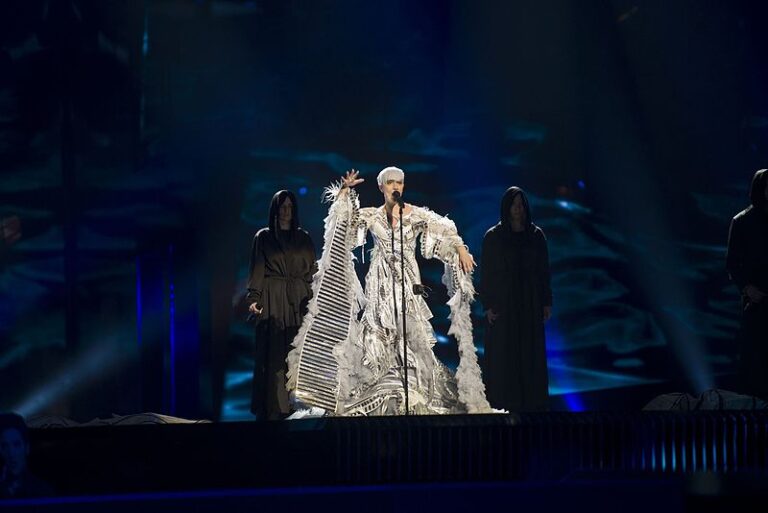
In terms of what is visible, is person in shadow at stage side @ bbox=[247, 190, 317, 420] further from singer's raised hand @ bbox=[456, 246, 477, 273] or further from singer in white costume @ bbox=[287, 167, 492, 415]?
singer's raised hand @ bbox=[456, 246, 477, 273]

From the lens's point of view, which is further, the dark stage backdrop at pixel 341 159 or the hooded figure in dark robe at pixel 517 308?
the dark stage backdrop at pixel 341 159

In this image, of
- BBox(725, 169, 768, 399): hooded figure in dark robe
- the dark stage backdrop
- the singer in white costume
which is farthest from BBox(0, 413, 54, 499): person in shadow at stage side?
BBox(725, 169, 768, 399): hooded figure in dark robe

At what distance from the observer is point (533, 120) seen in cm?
889

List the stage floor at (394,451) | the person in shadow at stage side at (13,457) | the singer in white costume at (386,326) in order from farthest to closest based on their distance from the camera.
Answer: the singer in white costume at (386,326)
the stage floor at (394,451)
the person in shadow at stage side at (13,457)

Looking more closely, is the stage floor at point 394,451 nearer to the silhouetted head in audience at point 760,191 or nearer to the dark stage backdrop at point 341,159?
the silhouetted head in audience at point 760,191

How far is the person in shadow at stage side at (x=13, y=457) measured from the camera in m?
4.68

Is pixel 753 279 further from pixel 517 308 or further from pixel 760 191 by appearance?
pixel 517 308

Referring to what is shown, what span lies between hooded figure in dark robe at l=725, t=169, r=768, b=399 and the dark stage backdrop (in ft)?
4.29

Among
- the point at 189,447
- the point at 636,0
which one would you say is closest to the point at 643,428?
the point at 189,447

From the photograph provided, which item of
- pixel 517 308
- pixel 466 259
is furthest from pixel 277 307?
pixel 517 308

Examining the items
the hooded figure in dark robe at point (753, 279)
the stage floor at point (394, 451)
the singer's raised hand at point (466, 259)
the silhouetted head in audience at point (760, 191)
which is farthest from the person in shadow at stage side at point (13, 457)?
the silhouetted head in audience at point (760, 191)

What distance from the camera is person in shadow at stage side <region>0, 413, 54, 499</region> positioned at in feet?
15.3

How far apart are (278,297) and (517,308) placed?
1.57m

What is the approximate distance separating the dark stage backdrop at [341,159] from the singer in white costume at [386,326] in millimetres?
Answer: 1395
